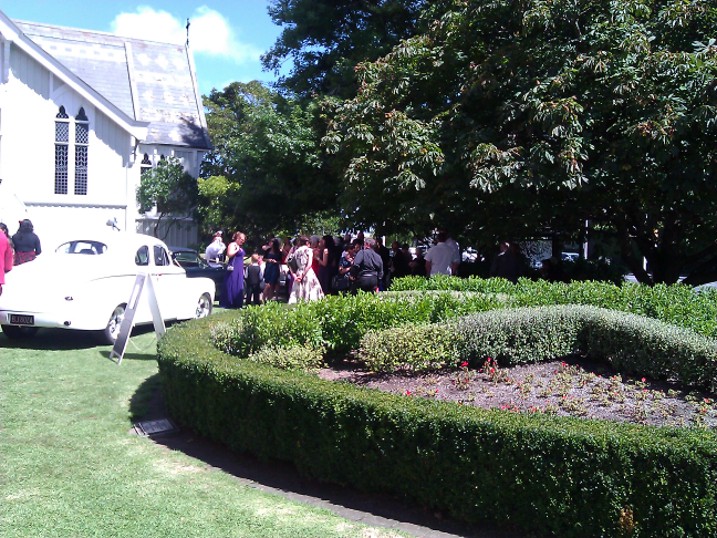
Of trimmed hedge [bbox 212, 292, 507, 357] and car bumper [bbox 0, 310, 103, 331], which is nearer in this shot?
trimmed hedge [bbox 212, 292, 507, 357]


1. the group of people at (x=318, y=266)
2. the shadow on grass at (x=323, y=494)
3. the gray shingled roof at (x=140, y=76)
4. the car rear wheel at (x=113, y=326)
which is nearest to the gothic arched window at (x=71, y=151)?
the gray shingled roof at (x=140, y=76)

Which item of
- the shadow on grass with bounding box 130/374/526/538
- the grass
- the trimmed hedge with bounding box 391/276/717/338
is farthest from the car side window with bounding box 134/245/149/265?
the shadow on grass with bounding box 130/374/526/538

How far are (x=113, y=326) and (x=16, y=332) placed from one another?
5.33 ft

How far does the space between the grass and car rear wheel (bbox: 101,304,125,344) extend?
7.88ft

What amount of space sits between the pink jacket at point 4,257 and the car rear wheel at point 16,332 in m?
0.89

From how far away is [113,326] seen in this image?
38.7ft

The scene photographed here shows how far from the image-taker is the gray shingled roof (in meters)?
31.0

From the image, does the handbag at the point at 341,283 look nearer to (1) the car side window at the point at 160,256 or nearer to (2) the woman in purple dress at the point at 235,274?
(2) the woman in purple dress at the point at 235,274

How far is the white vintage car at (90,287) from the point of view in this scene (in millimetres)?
10883

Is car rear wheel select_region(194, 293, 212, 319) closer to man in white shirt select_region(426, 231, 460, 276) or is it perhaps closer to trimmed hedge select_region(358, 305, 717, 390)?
man in white shirt select_region(426, 231, 460, 276)

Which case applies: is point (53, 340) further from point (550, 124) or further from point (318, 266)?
point (550, 124)

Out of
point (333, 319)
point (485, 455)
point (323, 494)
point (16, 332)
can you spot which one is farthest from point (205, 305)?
point (485, 455)

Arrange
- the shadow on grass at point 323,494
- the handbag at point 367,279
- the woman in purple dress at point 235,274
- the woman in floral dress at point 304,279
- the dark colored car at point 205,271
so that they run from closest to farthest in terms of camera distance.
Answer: the shadow on grass at point 323,494
the handbag at point 367,279
the woman in floral dress at point 304,279
the woman in purple dress at point 235,274
the dark colored car at point 205,271

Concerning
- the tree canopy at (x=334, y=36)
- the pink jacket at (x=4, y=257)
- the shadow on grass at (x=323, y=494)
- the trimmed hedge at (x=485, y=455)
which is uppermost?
the tree canopy at (x=334, y=36)
